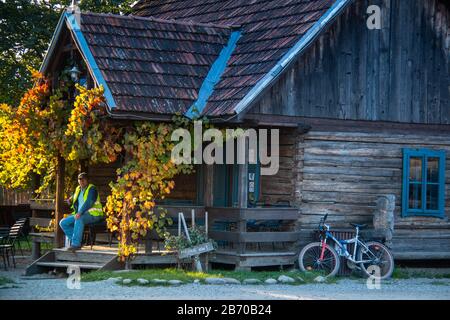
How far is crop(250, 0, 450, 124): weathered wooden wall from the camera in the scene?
21328mm

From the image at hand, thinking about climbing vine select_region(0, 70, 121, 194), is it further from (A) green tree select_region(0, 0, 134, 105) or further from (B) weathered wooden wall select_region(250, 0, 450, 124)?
(A) green tree select_region(0, 0, 134, 105)

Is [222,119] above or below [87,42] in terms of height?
below

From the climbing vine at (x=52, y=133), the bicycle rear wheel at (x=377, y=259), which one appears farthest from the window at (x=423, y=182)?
the climbing vine at (x=52, y=133)

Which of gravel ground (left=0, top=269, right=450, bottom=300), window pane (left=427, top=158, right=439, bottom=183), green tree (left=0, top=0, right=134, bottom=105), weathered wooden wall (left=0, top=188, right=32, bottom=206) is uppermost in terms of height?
green tree (left=0, top=0, right=134, bottom=105)

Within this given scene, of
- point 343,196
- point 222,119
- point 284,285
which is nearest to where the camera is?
point 284,285

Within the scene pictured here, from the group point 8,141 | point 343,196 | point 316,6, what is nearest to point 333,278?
point 343,196

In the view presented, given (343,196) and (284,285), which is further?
(343,196)

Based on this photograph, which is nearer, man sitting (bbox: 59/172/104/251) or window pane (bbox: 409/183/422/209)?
man sitting (bbox: 59/172/104/251)

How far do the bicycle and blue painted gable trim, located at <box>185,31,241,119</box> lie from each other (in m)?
3.21

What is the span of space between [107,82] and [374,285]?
6095 millimetres

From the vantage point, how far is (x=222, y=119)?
20.3 m

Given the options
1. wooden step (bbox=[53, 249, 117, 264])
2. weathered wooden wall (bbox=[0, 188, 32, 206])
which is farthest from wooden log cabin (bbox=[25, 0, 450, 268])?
weathered wooden wall (bbox=[0, 188, 32, 206])

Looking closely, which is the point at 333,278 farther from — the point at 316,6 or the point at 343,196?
the point at 316,6

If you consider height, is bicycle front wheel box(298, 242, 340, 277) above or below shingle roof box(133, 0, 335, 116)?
below
